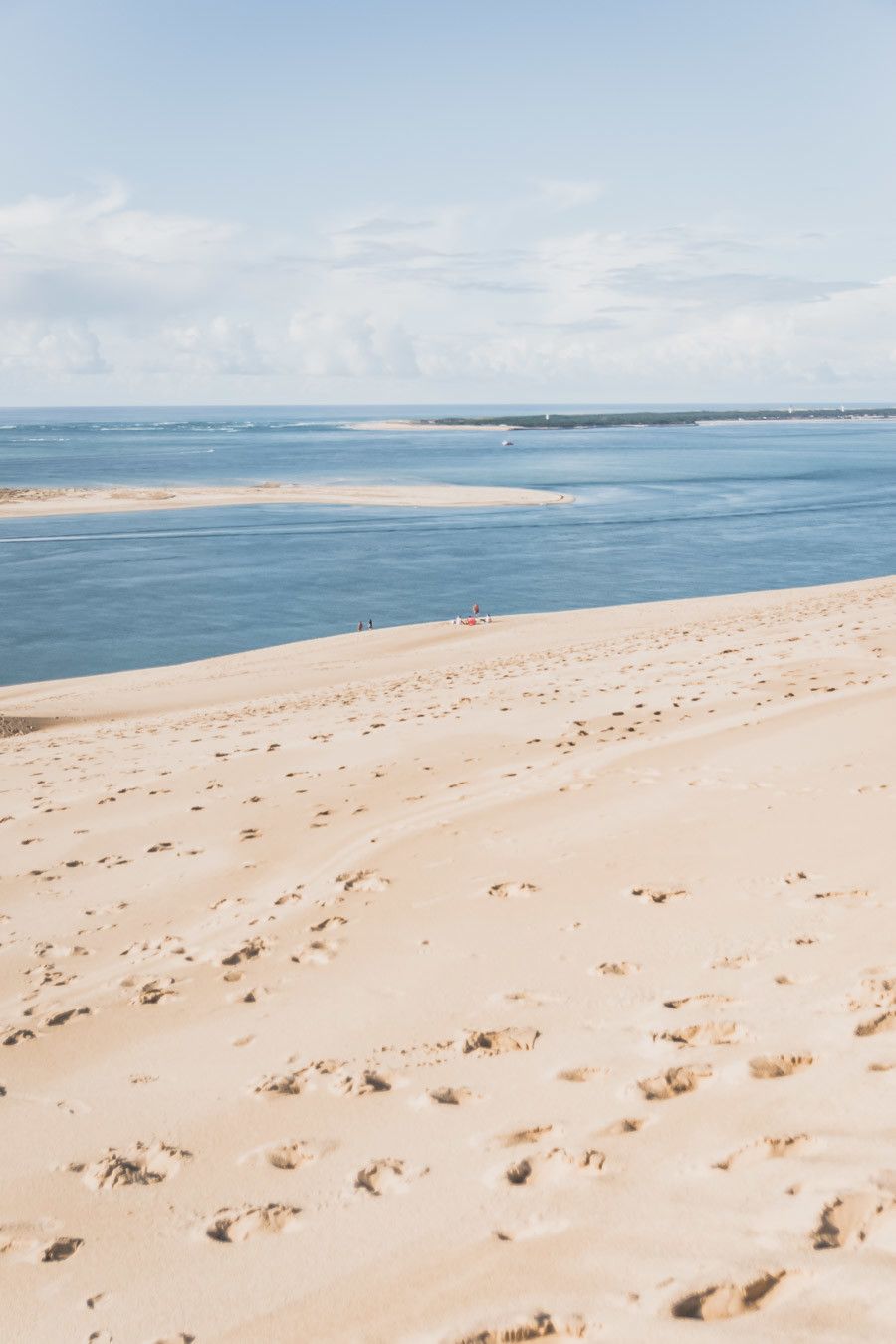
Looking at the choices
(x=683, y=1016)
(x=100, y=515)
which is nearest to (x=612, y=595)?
(x=683, y=1016)

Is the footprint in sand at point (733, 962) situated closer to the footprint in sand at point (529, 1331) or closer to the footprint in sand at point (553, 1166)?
the footprint in sand at point (553, 1166)

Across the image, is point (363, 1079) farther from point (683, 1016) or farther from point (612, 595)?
point (612, 595)

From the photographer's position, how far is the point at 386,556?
51.2 m

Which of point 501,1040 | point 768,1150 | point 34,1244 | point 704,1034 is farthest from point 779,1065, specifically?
point 34,1244

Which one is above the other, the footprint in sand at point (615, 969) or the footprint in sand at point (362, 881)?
the footprint in sand at point (615, 969)

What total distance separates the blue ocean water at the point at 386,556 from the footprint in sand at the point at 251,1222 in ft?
92.3

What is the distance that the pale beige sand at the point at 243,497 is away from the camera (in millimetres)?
71438

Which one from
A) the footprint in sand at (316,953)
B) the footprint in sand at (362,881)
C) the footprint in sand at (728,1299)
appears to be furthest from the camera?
the footprint in sand at (362,881)

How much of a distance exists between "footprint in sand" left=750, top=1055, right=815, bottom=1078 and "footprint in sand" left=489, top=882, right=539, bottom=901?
109 inches

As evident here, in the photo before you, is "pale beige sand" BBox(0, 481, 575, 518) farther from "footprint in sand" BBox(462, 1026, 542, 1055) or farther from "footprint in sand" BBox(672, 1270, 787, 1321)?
"footprint in sand" BBox(672, 1270, 787, 1321)

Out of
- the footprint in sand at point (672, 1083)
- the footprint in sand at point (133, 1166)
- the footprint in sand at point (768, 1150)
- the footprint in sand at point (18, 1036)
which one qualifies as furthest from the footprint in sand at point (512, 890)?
the footprint in sand at point (768, 1150)

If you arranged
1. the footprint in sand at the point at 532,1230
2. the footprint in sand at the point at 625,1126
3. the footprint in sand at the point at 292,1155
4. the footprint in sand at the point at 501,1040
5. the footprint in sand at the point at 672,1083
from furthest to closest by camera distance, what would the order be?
the footprint in sand at the point at 501,1040
the footprint in sand at the point at 672,1083
the footprint in sand at the point at 292,1155
the footprint in sand at the point at 625,1126
the footprint in sand at the point at 532,1230

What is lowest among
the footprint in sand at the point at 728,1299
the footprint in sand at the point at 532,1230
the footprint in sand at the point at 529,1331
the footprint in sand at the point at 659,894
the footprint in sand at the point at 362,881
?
the footprint in sand at the point at 362,881

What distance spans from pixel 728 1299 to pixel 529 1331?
0.60m
